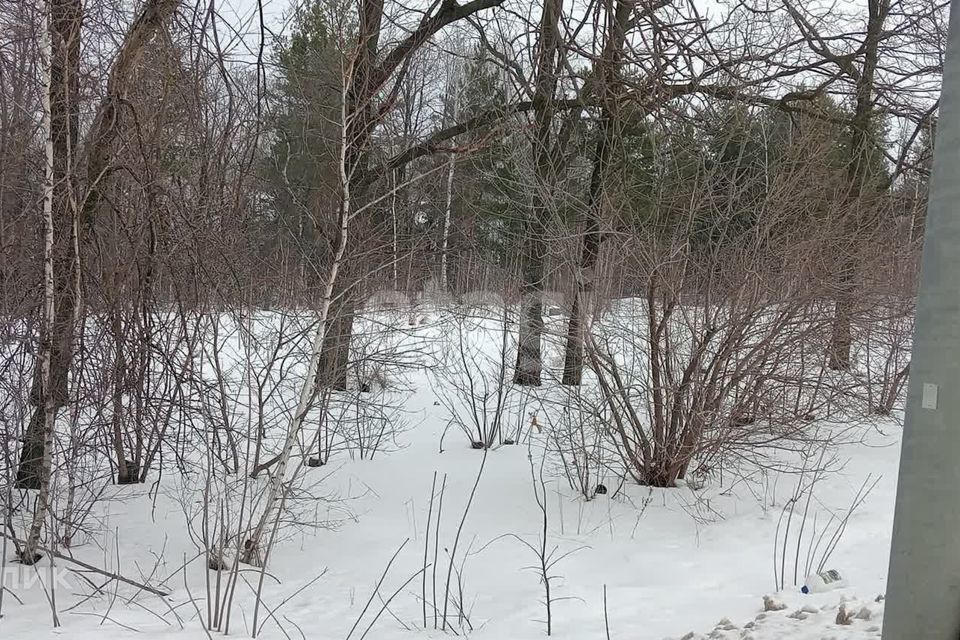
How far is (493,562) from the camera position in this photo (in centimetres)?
496

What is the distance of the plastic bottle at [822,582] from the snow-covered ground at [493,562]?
3.1 inches

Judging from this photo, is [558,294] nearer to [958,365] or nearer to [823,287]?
[823,287]

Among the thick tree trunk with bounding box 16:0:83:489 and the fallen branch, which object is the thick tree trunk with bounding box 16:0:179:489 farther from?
the fallen branch

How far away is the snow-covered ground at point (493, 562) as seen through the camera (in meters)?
3.81

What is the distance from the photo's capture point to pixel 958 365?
205 cm

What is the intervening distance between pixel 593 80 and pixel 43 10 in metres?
4.23

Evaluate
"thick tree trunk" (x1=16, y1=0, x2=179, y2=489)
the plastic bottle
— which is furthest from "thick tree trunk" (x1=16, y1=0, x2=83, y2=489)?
the plastic bottle

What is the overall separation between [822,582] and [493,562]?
6.55 ft

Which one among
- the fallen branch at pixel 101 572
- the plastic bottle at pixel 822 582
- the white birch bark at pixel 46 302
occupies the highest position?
the white birch bark at pixel 46 302

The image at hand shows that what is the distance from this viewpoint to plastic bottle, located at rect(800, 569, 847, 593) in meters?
3.90

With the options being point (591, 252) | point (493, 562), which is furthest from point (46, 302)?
point (591, 252)

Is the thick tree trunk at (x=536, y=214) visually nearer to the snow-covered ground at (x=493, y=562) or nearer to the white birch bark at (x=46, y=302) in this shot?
the snow-covered ground at (x=493, y=562)

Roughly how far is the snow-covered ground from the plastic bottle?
8 centimetres

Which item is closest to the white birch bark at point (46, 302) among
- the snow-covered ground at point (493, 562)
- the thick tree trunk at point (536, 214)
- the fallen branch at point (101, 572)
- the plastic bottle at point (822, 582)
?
the fallen branch at point (101, 572)
